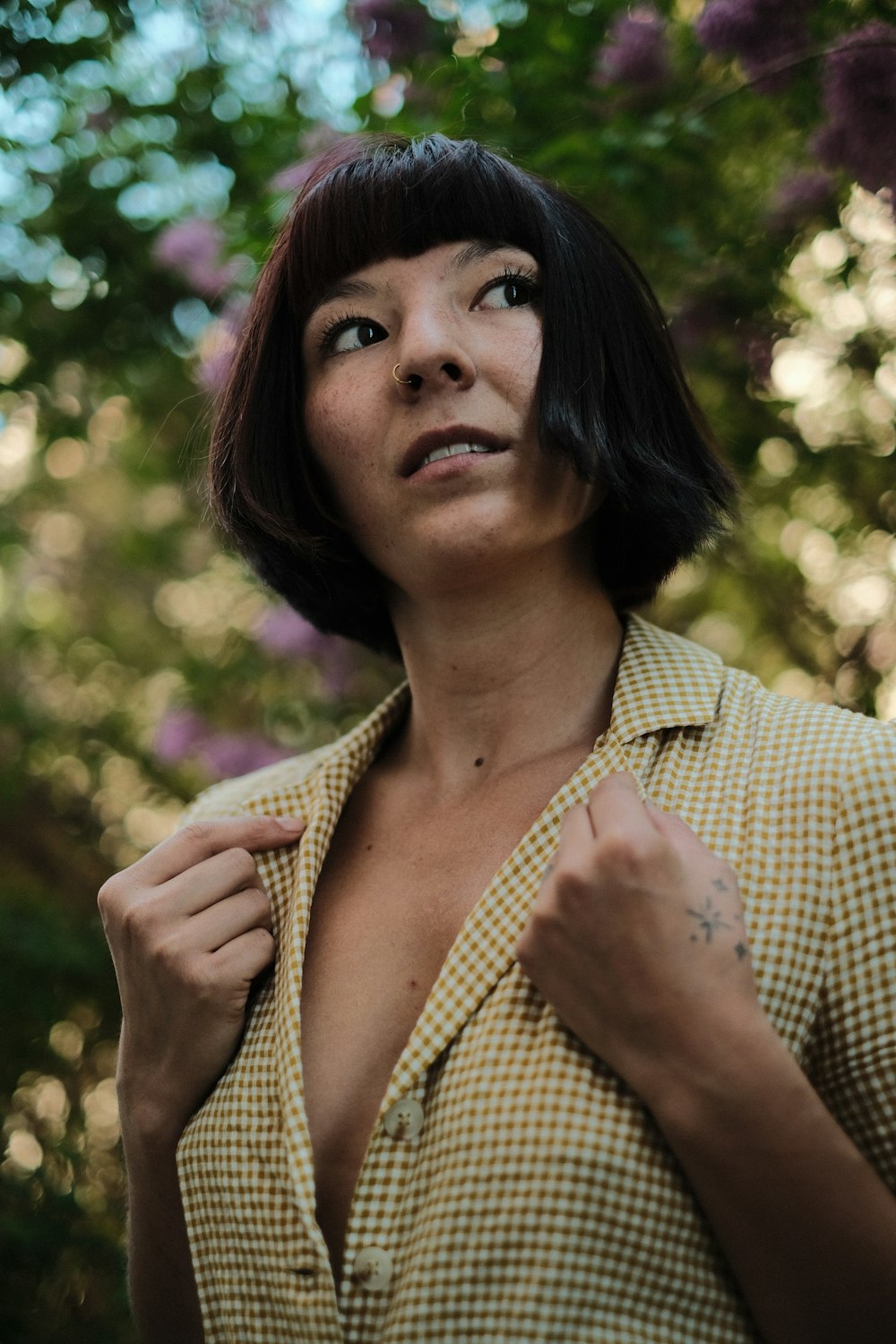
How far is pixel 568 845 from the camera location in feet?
3.79

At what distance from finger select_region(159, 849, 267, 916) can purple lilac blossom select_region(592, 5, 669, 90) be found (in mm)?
1624

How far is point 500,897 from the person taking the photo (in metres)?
1.29

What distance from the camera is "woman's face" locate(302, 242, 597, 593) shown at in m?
1.41

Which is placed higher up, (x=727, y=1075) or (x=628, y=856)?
(x=628, y=856)

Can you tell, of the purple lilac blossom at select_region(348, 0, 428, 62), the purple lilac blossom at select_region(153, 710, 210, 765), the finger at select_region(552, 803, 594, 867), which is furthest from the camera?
the purple lilac blossom at select_region(153, 710, 210, 765)

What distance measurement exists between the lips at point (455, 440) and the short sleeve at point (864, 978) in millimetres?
620

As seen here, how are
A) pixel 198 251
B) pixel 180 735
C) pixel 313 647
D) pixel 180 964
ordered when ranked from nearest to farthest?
pixel 180 964 < pixel 198 251 < pixel 313 647 < pixel 180 735

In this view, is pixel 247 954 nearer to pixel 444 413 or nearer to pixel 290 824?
pixel 290 824

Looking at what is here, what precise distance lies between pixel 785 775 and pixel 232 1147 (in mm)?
817

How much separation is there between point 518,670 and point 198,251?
1.72 metres

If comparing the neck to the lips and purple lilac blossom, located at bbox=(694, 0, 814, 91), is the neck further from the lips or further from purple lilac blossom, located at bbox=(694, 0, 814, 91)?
purple lilac blossom, located at bbox=(694, 0, 814, 91)

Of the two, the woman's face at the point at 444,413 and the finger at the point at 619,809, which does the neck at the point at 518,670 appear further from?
the finger at the point at 619,809

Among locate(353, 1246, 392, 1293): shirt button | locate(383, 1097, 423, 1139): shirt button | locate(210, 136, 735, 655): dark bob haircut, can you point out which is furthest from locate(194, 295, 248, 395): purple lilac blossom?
locate(353, 1246, 392, 1293): shirt button

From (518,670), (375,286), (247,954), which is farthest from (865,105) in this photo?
(247,954)
